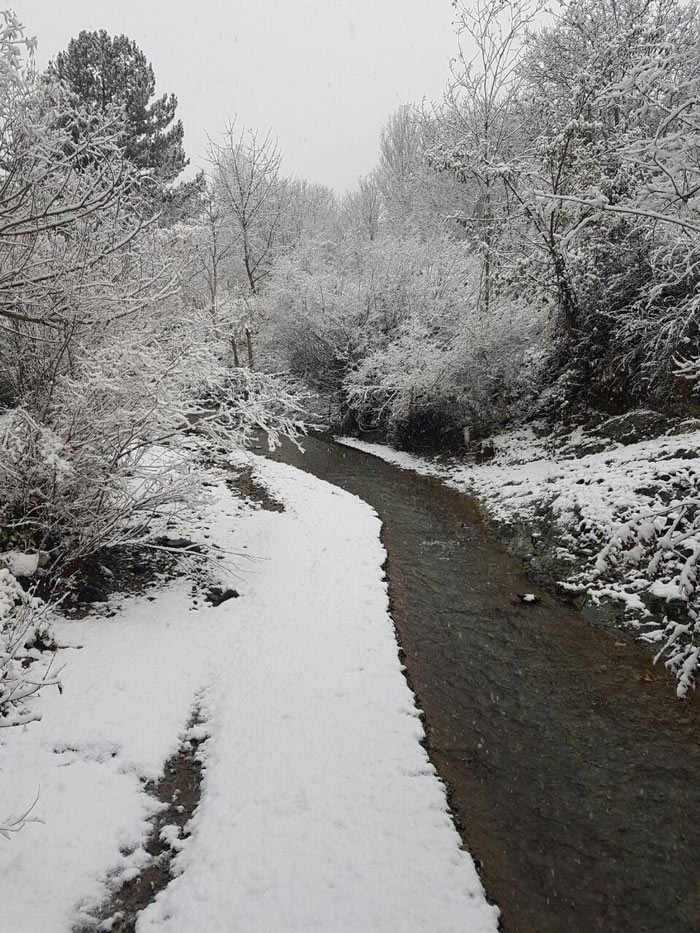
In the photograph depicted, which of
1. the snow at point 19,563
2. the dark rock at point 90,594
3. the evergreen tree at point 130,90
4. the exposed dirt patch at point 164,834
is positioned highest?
the evergreen tree at point 130,90

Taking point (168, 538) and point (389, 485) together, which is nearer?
point (168, 538)

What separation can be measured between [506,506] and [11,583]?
8303mm

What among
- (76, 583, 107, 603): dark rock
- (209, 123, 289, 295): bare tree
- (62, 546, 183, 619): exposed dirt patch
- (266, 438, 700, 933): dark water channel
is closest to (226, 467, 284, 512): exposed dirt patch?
(62, 546, 183, 619): exposed dirt patch

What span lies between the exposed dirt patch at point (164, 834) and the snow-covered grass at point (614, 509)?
12.0ft

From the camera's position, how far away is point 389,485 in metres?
13.2

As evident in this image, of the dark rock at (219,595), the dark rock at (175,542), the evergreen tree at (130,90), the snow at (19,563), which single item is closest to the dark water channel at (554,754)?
the dark rock at (219,595)

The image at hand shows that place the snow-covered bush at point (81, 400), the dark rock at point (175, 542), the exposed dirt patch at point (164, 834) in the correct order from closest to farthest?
the exposed dirt patch at point (164, 834) < the snow-covered bush at point (81, 400) < the dark rock at point (175, 542)

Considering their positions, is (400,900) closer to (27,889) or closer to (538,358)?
(27,889)

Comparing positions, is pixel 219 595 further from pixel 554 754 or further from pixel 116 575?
pixel 554 754

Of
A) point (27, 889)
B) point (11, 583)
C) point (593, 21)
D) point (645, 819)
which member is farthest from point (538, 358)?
point (27, 889)

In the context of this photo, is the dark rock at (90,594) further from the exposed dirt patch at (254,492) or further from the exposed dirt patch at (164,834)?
the exposed dirt patch at (254,492)

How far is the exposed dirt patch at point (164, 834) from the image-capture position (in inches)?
127

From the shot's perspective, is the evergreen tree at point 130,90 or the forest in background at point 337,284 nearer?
the forest in background at point 337,284

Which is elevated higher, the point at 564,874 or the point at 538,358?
the point at 538,358
